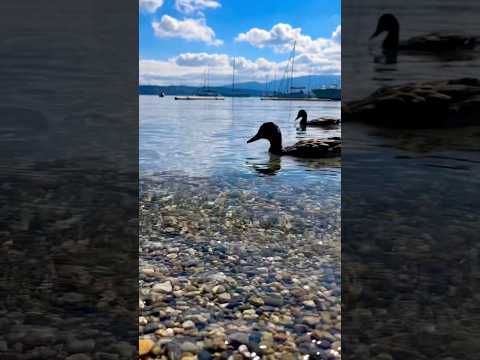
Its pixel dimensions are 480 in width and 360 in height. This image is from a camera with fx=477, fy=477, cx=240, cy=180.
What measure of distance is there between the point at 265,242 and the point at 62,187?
4.00 metres

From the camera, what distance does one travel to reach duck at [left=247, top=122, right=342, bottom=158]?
10.3 meters

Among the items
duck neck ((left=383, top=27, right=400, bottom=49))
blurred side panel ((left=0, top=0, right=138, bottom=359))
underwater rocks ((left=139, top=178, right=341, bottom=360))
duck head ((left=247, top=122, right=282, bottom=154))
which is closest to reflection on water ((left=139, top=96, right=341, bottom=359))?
underwater rocks ((left=139, top=178, right=341, bottom=360))

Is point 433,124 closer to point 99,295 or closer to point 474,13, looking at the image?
point 474,13

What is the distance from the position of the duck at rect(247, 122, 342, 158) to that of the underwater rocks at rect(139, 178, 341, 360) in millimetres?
1734

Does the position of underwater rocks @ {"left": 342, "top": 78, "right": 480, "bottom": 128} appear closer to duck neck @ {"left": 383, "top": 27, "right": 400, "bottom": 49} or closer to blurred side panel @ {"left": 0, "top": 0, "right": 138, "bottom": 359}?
duck neck @ {"left": 383, "top": 27, "right": 400, "bottom": 49}

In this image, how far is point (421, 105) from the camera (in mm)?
2613

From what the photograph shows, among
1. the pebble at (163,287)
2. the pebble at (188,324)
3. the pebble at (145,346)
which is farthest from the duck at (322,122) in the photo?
the pebble at (145,346)

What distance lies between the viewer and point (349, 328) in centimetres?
261

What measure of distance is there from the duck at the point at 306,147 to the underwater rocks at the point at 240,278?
68.3 inches

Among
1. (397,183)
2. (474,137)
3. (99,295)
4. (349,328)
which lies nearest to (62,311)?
(99,295)

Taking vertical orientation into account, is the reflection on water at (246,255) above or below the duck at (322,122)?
below

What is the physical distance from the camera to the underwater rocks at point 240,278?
11.5 feet

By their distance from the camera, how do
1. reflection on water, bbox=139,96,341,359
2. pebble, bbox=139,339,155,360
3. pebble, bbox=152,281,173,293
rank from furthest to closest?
1. pebble, bbox=152,281,173,293
2. reflection on water, bbox=139,96,341,359
3. pebble, bbox=139,339,155,360

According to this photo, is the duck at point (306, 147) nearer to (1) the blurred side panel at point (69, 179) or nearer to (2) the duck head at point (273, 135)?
(2) the duck head at point (273, 135)
